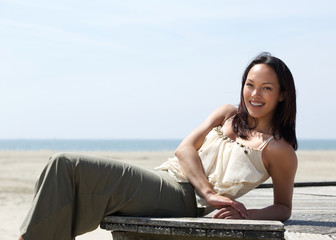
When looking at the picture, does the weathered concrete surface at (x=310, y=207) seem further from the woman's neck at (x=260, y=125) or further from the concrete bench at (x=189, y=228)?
the woman's neck at (x=260, y=125)

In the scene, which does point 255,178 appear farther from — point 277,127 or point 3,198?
point 3,198

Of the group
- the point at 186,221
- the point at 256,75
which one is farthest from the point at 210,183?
the point at 256,75

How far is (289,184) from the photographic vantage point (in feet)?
10.1

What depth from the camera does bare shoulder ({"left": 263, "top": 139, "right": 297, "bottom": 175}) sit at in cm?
305

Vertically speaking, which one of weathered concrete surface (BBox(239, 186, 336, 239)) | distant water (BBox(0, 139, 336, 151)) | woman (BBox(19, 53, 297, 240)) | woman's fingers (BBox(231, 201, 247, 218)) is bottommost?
distant water (BBox(0, 139, 336, 151))

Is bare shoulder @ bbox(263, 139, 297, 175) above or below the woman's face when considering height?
below

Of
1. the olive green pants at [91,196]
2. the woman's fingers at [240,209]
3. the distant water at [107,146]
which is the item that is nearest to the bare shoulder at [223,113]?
the olive green pants at [91,196]

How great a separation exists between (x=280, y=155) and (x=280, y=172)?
103mm

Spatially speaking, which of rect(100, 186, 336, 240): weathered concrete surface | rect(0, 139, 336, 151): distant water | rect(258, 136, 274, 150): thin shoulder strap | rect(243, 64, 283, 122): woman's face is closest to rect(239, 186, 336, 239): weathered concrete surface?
rect(100, 186, 336, 240): weathered concrete surface

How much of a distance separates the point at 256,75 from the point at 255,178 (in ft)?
1.94

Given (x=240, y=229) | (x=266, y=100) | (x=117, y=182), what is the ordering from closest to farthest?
1. (x=240, y=229)
2. (x=117, y=182)
3. (x=266, y=100)

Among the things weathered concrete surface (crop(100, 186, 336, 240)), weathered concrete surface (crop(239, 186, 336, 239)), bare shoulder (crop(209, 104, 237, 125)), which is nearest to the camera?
weathered concrete surface (crop(100, 186, 336, 240))

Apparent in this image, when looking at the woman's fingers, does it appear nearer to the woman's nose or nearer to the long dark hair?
the long dark hair

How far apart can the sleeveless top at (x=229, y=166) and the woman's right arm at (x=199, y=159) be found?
1.9 inches
